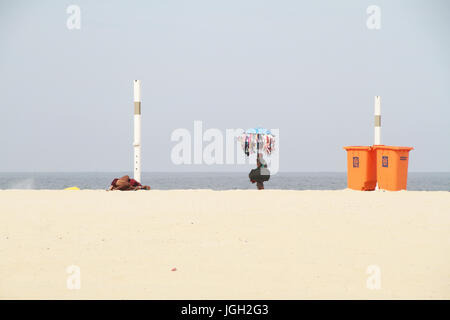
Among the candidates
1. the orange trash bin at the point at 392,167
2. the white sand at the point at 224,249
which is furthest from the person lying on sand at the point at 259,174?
the white sand at the point at 224,249

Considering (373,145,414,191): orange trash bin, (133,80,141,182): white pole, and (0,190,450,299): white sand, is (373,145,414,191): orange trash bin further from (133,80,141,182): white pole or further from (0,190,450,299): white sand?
(133,80,141,182): white pole

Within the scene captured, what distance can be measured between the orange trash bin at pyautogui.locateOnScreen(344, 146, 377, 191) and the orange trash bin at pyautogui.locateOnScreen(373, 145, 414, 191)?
40 centimetres

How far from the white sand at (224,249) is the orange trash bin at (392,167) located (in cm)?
464

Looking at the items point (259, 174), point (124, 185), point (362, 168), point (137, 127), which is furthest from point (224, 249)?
point (362, 168)

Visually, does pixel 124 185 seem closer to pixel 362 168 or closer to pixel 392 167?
pixel 362 168

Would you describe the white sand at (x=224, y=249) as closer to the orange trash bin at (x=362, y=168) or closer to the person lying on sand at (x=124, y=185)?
the person lying on sand at (x=124, y=185)

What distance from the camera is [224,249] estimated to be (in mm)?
6645

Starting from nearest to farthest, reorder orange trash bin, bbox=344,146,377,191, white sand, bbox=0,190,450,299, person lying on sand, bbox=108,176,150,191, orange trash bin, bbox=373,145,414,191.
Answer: white sand, bbox=0,190,450,299, person lying on sand, bbox=108,176,150,191, orange trash bin, bbox=373,145,414,191, orange trash bin, bbox=344,146,377,191

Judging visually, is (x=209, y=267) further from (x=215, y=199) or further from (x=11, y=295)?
(x=215, y=199)

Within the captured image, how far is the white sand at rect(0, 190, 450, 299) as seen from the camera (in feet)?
16.2

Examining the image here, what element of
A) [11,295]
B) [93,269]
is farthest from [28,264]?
[11,295]

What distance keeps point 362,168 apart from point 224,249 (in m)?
11.2

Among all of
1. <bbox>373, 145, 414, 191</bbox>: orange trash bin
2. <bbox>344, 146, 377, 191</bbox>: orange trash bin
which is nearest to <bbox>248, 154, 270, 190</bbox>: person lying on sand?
<bbox>344, 146, 377, 191</bbox>: orange trash bin
